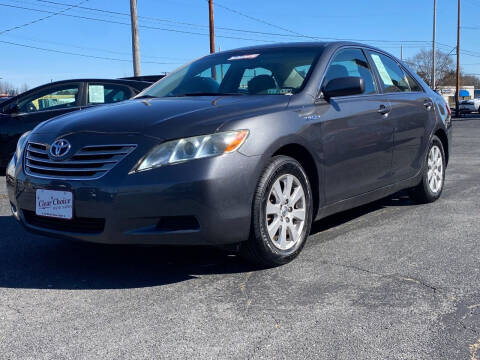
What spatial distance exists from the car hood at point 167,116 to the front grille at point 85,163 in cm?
14

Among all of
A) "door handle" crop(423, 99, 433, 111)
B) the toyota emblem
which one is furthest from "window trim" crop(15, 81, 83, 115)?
the toyota emblem

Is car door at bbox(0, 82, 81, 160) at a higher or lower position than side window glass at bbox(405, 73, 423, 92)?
lower

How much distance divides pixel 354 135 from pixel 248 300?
5.95 feet

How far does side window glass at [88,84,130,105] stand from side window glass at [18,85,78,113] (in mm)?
243

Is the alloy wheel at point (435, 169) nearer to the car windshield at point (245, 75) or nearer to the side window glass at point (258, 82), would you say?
the car windshield at point (245, 75)

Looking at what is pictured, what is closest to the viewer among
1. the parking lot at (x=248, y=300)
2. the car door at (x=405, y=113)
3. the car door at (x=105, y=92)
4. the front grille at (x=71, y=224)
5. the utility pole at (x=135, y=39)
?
the parking lot at (x=248, y=300)

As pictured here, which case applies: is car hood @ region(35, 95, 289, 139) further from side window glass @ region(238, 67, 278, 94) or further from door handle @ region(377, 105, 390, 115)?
door handle @ region(377, 105, 390, 115)

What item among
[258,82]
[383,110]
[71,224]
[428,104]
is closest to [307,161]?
[258,82]

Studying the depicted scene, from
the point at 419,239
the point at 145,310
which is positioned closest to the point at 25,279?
the point at 145,310

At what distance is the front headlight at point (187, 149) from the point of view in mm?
3371

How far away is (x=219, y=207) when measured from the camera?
3.41m

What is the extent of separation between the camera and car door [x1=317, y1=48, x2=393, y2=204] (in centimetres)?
429

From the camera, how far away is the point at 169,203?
3342 millimetres

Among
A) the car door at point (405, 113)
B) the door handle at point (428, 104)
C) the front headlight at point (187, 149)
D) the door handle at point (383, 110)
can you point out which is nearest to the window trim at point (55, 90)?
the car door at point (405, 113)
